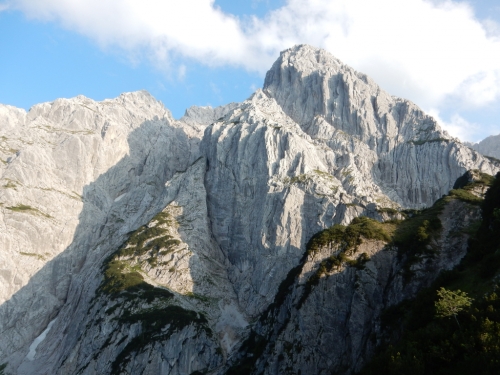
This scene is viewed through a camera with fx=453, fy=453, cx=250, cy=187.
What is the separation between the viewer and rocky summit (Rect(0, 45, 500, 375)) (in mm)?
78375

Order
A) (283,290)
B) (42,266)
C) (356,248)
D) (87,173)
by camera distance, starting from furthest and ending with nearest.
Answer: (87,173)
(42,266)
(283,290)
(356,248)

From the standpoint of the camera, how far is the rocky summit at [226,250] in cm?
7838

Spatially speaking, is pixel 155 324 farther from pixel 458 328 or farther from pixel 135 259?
pixel 458 328

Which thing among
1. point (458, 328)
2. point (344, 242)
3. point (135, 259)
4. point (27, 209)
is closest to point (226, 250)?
point (135, 259)

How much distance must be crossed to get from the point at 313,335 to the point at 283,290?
56.9ft

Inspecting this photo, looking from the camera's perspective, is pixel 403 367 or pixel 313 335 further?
pixel 313 335

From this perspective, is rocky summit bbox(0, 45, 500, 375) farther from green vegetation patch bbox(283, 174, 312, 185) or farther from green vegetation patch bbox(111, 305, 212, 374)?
green vegetation patch bbox(283, 174, 312, 185)

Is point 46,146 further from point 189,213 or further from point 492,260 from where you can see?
point 492,260

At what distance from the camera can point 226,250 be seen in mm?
158125

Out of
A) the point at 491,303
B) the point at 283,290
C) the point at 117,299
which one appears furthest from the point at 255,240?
the point at 491,303

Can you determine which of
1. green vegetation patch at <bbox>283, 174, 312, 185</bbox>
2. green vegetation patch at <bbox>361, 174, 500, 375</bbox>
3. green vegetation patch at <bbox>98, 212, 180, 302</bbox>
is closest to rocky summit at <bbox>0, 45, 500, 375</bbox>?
green vegetation patch at <bbox>98, 212, 180, 302</bbox>

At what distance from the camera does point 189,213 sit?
536 ft

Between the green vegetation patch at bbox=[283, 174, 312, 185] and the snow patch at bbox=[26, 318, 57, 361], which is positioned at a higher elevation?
the green vegetation patch at bbox=[283, 174, 312, 185]

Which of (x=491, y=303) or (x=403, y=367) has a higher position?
(x=491, y=303)
